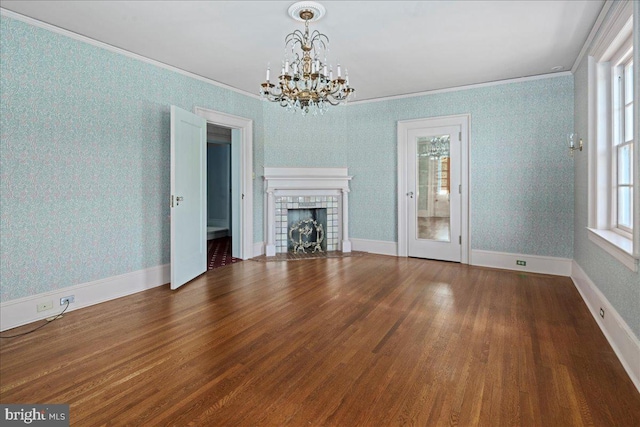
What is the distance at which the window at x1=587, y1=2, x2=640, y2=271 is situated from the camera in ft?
8.78

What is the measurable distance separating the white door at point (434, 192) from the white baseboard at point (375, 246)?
272mm

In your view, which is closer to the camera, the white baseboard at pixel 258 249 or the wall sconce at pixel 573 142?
the wall sconce at pixel 573 142

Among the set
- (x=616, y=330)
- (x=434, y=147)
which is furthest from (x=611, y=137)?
(x=434, y=147)

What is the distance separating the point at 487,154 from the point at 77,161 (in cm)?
491

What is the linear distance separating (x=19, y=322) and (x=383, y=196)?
4739 millimetres

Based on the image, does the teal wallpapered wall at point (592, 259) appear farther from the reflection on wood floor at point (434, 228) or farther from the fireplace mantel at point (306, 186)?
the fireplace mantel at point (306, 186)

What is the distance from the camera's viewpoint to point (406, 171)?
17.9 feet

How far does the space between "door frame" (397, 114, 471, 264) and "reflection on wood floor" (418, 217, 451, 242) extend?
22 centimetres

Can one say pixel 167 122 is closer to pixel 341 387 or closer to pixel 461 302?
pixel 341 387

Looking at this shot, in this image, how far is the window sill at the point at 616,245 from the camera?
216 centimetres

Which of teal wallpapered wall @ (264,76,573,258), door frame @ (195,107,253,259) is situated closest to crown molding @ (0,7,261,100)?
door frame @ (195,107,253,259)

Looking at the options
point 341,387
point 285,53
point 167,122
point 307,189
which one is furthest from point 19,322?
point 307,189

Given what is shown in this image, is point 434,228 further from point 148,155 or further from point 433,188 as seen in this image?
point 148,155

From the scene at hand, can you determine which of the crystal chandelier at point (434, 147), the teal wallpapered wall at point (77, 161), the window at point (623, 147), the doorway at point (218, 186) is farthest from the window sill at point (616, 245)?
the doorway at point (218, 186)
